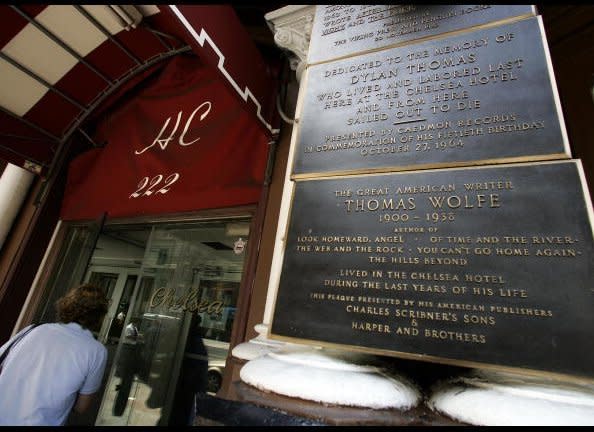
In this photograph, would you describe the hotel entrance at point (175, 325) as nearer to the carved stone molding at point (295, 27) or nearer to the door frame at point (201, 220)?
the door frame at point (201, 220)

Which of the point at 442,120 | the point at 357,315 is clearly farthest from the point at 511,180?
the point at 357,315

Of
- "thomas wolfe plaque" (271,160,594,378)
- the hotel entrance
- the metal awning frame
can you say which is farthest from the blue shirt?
the metal awning frame

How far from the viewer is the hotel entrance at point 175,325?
11.5ft

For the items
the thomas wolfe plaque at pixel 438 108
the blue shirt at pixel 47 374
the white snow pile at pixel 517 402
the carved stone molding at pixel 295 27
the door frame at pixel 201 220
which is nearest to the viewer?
the white snow pile at pixel 517 402

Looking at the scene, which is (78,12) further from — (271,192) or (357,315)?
(357,315)

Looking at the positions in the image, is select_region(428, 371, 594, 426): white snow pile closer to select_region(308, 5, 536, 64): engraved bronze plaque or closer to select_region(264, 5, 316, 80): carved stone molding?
select_region(308, 5, 536, 64): engraved bronze plaque

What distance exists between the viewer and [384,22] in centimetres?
205

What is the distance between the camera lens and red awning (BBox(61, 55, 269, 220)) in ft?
11.5

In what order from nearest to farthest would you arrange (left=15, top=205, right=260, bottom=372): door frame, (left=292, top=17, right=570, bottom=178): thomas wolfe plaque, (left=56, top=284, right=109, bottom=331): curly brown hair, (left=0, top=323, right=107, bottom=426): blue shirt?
(left=292, top=17, right=570, bottom=178): thomas wolfe plaque, (left=0, top=323, right=107, bottom=426): blue shirt, (left=56, top=284, right=109, bottom=331): curly brown hair, (left=15, top=205, right=260, bottom=372): door frame

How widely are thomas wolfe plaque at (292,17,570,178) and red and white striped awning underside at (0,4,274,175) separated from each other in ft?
4.31

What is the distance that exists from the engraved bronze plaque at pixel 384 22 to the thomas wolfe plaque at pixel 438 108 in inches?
4.2

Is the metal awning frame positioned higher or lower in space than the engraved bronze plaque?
higher

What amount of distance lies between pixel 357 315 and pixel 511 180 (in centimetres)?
89

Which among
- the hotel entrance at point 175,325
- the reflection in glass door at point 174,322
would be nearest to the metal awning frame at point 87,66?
the hotel entrance at point 175,325
